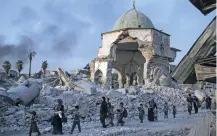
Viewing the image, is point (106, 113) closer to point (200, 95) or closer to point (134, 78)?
point (200, 95)

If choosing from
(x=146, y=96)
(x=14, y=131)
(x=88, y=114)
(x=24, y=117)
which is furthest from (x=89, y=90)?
(x=14, y=131)

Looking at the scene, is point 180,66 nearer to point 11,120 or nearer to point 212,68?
point 212,68

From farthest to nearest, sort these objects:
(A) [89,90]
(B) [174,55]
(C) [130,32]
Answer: (B) [174,55] → (C) [130,32] → (A) [89,90]

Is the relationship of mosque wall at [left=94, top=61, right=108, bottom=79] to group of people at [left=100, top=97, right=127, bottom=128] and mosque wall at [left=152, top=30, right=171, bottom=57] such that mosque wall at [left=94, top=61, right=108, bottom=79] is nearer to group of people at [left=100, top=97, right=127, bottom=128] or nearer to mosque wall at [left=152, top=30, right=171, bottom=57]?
mosque wall at [left=152, top=30, right=171, bottom=57]

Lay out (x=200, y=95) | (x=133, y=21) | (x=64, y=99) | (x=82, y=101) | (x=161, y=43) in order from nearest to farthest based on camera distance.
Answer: (x=82, y=101) < (x=64, y=99) < (x=200, y=95) < (x=161, y=43) < (x=133, y=21)

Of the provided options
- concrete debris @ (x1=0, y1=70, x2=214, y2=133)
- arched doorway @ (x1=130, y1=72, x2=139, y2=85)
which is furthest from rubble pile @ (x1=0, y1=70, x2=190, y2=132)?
arched doorway @ (x1=130, y1=72, x2=139, y2=85)

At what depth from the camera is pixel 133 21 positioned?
30359 millimetres

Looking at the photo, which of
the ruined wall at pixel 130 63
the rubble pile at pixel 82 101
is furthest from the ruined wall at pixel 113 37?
the ruined wall at pixel 130 63

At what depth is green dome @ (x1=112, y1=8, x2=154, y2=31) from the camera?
98.5 ft

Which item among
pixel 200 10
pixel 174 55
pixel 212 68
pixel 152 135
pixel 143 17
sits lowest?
pixel 152 135

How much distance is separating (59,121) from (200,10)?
7993 millimetres

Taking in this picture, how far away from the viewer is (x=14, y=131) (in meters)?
12.8

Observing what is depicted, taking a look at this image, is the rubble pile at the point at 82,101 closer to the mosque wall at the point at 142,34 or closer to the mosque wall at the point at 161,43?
the mosque wall at the point at 161,43

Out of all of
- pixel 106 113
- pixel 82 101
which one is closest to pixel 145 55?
pixel 82 101
